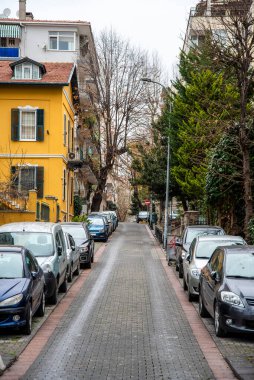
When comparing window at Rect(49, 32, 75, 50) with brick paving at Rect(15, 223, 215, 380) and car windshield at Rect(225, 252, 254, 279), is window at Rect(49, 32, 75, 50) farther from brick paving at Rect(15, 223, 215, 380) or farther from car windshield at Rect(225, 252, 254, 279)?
car windshield at Rect(225, 252, 254, 279)

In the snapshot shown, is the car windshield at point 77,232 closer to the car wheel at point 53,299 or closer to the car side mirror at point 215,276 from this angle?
the car wheel at point 53,299

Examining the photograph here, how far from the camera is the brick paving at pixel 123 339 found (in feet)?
29.7

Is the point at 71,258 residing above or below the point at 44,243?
below

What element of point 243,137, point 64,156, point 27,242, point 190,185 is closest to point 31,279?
point 27,242

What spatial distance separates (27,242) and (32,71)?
75.8ft

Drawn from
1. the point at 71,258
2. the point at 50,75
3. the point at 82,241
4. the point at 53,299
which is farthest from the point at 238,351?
the point at 50,75

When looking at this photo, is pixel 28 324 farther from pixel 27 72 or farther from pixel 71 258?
pixel 27 72

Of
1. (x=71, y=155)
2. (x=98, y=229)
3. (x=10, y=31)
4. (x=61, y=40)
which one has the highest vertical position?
(x=10, y=31)

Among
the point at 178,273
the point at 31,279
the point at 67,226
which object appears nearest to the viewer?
the point at 31,279

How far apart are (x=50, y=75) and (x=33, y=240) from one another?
23503 mm

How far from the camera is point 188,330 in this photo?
40.7 feet

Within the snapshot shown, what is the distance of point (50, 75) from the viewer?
1518 inches

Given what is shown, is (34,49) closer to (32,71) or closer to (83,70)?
(83,70)

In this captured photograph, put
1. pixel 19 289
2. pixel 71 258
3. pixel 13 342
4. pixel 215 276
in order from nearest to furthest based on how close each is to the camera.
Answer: pixel 13 342 → pixel 19 289 → pixel 215 276 → pixel 71 258
